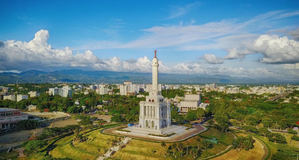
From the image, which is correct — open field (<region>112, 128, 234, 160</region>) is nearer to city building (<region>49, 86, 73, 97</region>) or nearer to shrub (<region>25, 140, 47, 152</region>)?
shrub (<region>25, 140, 47, 152</region>)

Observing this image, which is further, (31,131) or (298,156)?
(31,131)

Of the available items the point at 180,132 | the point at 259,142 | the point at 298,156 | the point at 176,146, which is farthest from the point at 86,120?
the point at 298,156

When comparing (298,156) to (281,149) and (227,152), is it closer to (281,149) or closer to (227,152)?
(281,149)

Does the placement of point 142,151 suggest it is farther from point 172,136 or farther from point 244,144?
point 244,144

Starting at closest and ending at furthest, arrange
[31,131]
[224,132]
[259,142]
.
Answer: [259,142]
[224,132]
[31,131]

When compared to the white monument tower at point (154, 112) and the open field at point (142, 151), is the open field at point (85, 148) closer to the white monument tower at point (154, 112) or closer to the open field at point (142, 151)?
the open field at point (142, 151)

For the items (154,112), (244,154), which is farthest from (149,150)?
(244,154)

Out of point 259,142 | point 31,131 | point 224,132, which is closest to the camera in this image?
point 259,142
